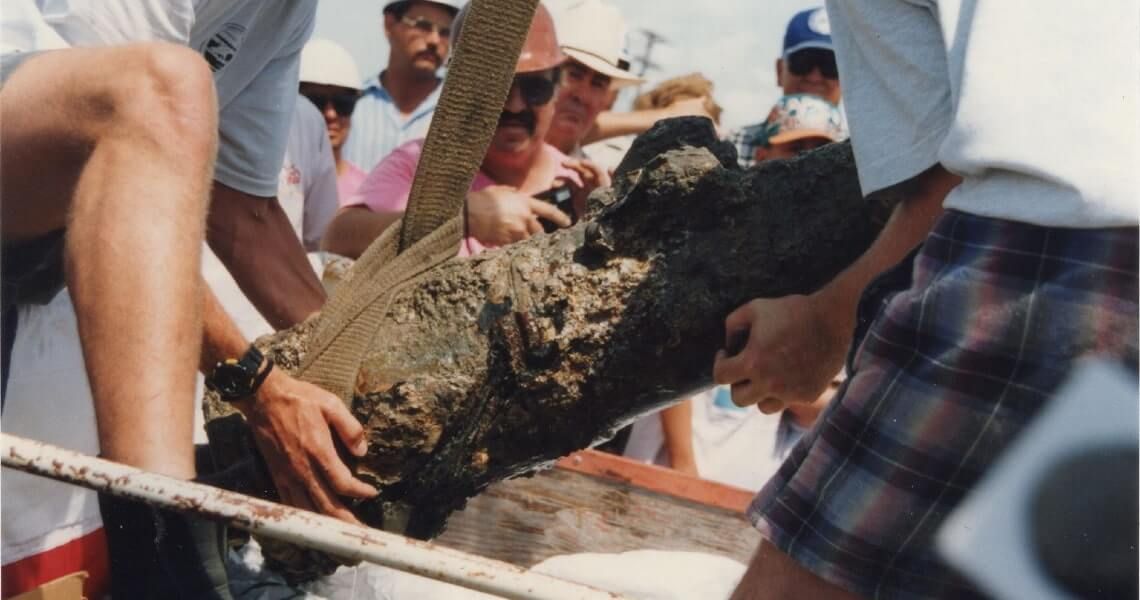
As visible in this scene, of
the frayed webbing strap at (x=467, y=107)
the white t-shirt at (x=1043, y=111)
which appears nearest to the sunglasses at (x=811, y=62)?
the frayed webbing strap at (x=467, y=107)

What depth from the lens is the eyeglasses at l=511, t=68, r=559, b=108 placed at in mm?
3486

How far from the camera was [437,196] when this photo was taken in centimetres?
201

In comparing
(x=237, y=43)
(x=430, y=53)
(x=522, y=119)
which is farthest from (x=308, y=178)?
(x=237, y=43)

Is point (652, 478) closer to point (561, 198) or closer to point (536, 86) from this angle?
point (561, 198)

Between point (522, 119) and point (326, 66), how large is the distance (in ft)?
6.08

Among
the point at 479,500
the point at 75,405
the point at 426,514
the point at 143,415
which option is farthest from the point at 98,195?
the point at 479,500

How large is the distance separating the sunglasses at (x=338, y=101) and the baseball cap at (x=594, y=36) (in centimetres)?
104

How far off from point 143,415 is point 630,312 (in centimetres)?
68

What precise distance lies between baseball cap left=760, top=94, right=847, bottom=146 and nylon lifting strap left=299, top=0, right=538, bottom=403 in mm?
2450

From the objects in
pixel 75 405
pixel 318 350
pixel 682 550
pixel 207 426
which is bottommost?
pixel 682 550

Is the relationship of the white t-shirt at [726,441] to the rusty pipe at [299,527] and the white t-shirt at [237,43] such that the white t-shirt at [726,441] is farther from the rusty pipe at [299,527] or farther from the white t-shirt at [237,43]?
the rusty pipe at [299,527]

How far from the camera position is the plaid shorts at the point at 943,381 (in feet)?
4.26

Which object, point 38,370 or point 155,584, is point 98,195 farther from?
point 38,370

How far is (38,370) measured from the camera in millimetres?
2508
